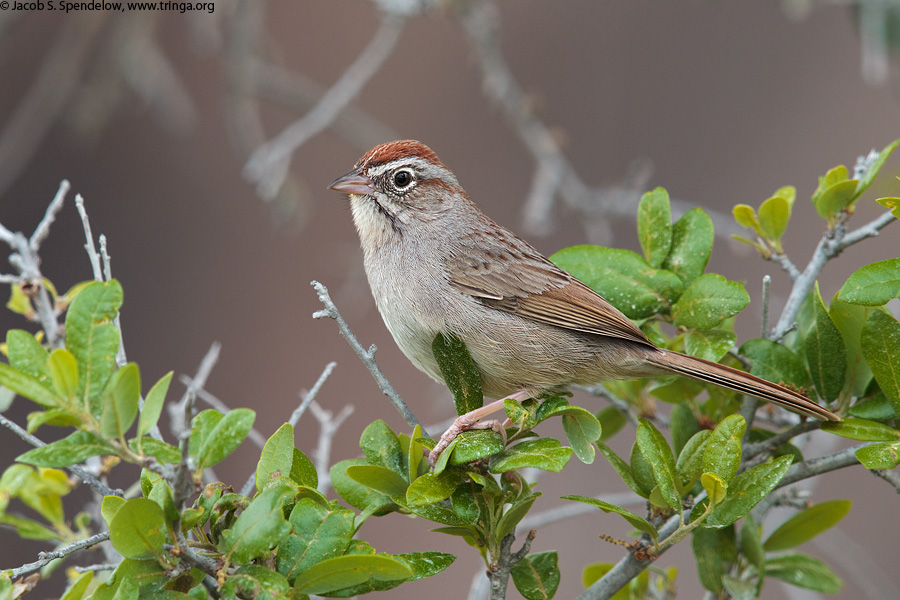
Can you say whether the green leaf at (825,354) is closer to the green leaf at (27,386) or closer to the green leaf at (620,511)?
the green leaf at (620,511)

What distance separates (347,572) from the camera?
5.81 feet

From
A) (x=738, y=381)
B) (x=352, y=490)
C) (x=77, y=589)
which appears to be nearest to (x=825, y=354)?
(x=738, y=381)

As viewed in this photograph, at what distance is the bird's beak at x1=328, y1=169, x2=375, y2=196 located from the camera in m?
3.56

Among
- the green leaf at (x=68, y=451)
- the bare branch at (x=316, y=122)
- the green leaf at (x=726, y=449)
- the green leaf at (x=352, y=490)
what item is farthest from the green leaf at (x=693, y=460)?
the bare branch at (x=316, y=122)

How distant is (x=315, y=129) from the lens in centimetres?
418

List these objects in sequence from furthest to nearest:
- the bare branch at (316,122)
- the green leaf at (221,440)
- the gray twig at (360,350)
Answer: the bare branch at (316,122)
the gray twig at (360,350)
the green leaf at (221,440)

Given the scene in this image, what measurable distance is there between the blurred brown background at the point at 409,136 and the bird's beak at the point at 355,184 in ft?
6.43

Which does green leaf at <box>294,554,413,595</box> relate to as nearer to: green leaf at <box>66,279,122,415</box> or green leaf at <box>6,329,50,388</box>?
green leaf at <box>66,279,122,415</box>

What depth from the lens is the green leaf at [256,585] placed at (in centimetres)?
169

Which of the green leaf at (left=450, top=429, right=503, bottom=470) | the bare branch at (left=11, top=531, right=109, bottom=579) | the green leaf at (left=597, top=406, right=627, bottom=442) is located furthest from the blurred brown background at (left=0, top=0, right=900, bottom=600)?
the bare branch at (left=11, top=531, right=109, bottom=579)

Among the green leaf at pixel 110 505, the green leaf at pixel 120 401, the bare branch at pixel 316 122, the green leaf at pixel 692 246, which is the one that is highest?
the bare branch at pixel 316 122

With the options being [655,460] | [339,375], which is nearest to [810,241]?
[339,375]

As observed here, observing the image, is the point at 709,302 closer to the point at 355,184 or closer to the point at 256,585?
the point at 256,585

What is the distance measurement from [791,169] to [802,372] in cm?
476
